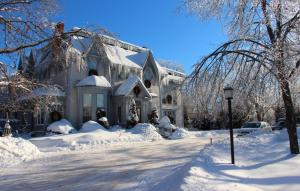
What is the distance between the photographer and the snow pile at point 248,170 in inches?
→ 397

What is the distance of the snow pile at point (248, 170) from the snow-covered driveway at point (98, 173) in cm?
52

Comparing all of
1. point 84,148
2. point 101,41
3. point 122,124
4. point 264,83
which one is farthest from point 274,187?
point 122,124

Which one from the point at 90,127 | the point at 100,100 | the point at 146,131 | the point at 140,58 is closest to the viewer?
the point at 90,127

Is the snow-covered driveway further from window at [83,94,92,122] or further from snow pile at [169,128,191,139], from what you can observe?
snow pile at [169,128,191,139]

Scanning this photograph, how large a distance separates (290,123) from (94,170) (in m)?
7.94

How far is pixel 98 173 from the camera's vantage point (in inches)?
577

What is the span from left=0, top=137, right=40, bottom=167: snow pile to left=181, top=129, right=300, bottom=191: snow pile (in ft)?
29.6

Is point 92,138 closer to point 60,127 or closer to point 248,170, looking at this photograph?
point 60,127

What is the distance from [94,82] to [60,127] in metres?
5.71

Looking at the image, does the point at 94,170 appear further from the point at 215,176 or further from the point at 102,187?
the point at 215,176

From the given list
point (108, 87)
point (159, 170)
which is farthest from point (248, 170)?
point (108, 87)

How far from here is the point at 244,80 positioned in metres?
15.9

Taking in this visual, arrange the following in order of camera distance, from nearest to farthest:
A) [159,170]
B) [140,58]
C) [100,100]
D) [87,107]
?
[159,170] → [87,107] → [100,100] → [140,58]

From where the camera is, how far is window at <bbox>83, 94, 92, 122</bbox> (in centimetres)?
3694
